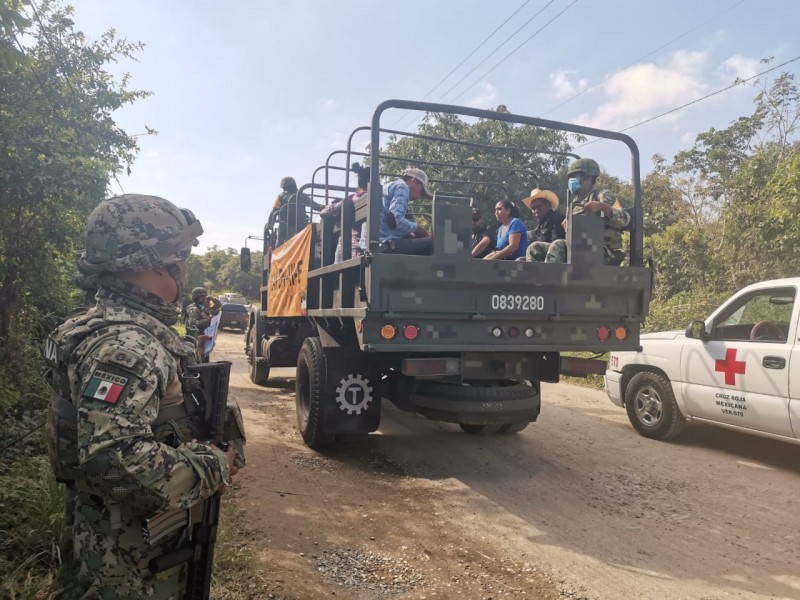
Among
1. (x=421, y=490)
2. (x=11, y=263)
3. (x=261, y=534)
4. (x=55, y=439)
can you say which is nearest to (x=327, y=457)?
(x=421, y=490)

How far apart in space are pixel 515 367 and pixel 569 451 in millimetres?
1399

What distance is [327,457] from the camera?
15.9 feet

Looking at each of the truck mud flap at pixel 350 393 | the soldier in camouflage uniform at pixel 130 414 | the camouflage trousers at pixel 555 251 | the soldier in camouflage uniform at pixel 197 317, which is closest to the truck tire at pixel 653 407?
the camouflage trousers at pixel 555 251

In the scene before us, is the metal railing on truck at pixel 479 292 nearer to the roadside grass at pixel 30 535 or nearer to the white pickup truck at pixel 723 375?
the white pickup truck at pixel 723 375

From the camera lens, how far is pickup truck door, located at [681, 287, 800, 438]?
451 cm

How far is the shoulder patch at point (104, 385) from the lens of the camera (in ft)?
4.62

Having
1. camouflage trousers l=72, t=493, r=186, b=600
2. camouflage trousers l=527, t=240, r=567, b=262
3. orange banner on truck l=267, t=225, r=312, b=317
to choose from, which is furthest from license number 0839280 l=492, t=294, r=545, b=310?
camouflage trousers l=72, t=493, r=186, b=600

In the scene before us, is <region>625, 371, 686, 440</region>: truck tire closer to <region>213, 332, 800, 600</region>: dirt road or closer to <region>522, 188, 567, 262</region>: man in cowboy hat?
<region>213, 332, 800, 600</region>: dirt road

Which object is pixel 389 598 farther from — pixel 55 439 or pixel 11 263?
pixel 11 263

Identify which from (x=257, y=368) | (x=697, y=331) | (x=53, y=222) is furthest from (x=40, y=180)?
(x=697, y=331)

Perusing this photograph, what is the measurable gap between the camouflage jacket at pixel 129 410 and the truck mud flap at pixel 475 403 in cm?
264

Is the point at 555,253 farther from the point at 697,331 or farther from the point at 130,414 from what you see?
the point at 130,414

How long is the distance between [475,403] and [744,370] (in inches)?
100

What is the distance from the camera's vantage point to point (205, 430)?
5.65 ft
